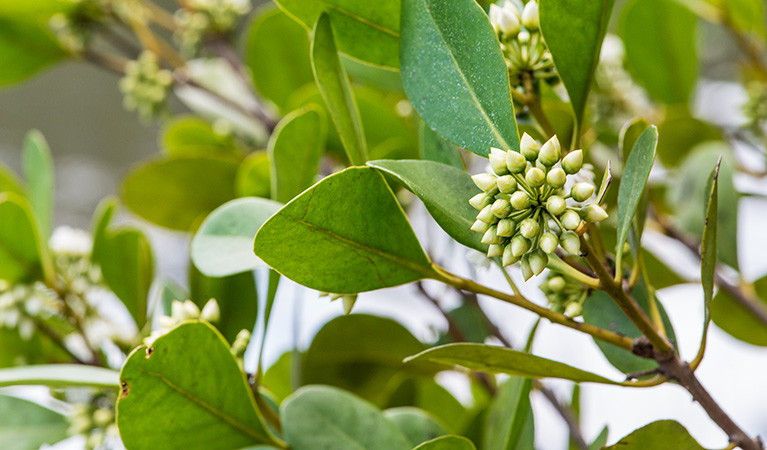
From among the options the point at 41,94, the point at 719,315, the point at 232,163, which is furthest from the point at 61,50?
the point at 41,94

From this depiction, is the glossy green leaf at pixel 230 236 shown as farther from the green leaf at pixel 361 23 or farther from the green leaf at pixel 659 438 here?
the green leaf at pixel 659 438

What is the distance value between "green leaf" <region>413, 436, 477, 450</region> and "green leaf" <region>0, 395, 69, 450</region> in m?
0.50

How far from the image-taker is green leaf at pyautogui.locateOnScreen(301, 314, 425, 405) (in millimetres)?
965

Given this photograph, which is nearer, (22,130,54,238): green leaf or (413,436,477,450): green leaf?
(413,436,477,450): green leaf

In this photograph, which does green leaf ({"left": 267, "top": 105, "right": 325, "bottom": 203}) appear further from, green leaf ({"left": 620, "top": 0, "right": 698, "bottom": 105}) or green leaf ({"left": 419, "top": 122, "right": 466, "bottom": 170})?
green leaf ({"left": 620, "top": 0, "right": 698, "bottom": 105})

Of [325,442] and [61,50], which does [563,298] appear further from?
[61,50]

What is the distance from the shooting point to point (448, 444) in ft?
1.77

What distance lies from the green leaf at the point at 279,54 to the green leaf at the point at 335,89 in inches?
21.1

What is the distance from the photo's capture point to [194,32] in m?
1.26

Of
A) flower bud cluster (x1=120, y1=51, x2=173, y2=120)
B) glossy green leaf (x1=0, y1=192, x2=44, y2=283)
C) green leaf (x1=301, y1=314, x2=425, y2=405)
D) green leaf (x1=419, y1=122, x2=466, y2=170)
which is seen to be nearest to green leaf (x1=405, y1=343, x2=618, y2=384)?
green leaf (x1=419, y1=122, x2=466, y2=170)

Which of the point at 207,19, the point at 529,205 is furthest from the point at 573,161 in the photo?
the point at 207,19

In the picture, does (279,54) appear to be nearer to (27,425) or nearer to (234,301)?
(234,301)

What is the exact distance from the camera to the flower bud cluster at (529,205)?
1.51 feet

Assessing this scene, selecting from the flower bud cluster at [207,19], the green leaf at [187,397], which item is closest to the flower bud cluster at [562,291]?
the green leaf at [187,397]
